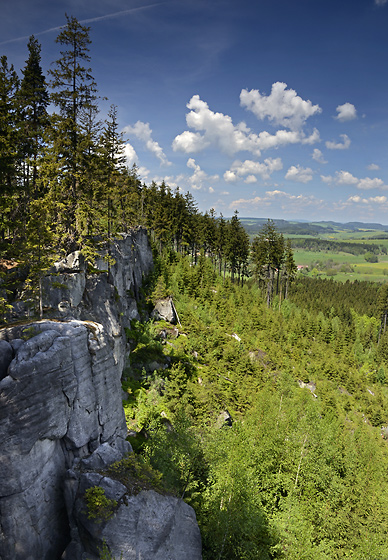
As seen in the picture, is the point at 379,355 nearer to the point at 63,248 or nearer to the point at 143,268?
the point at 143,268

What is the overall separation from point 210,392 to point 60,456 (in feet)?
51.6

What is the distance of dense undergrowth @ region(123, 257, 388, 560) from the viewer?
16.6 m

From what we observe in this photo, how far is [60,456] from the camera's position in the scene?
1183cm

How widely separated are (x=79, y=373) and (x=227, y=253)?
53720 millimetres

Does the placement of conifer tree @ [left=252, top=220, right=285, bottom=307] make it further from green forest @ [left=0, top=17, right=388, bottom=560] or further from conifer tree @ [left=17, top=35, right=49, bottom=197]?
conifer tree @ [left=17, top=35, right=49, bottom=197]

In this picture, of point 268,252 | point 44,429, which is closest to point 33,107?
point 44,429

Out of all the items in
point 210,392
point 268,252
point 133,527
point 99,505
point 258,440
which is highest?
point 268,252

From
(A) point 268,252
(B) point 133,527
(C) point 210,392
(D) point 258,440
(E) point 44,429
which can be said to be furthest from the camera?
(A) point 268,252

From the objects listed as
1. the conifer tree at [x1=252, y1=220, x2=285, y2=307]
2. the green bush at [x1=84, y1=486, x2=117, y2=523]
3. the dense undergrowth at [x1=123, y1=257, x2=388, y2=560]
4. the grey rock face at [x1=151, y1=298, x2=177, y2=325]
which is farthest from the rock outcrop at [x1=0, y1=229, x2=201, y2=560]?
the conifer tree at [x1=252, y1=220, x2=285, y2=307]

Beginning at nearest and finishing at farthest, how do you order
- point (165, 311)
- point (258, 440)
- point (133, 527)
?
point (133, 527) < point (258, 440) < point (165, 311)

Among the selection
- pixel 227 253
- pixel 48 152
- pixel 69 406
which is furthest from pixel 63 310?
pixel 227 253

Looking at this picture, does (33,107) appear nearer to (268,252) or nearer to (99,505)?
(99,505)

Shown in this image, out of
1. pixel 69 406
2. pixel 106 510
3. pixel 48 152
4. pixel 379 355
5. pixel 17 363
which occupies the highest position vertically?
pixel 48 152

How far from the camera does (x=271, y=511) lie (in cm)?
1967
